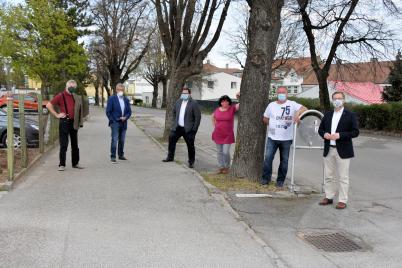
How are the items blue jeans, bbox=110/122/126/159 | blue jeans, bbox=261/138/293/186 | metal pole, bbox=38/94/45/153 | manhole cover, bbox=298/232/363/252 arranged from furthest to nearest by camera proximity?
metal pole, bbox=38/94/45/153
blue jeans, bbox=110/122/126/159
blue jeans, bbox=261/138/293/186
manhole cover, bbox=298/232/363/252

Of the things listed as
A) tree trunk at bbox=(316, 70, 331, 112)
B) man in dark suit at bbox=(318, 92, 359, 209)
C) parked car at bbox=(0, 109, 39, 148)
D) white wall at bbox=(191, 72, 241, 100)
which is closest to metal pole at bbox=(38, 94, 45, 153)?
parked car at bbox=(0, 109, 39, 148)

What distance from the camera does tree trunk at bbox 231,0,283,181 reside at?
8.27 metres

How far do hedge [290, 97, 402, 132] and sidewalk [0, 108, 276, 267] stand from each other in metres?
18.9

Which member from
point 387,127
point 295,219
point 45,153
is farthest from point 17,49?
point 295,219

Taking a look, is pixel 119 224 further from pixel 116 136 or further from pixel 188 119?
pixel 116 136

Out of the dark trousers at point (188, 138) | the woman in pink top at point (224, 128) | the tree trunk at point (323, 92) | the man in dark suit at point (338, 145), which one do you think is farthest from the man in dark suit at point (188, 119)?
the tree trunk at point (323, 92)

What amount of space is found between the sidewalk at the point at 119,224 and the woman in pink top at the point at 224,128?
0.94 metres

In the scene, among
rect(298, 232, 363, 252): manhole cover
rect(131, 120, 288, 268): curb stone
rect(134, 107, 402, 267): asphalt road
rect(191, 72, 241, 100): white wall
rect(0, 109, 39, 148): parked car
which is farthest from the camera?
rect(191, 72, 241, 100): white wall

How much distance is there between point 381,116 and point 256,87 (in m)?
20.1

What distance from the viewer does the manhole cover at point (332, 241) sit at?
5359 millimetres

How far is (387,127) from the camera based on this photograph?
2581 cm

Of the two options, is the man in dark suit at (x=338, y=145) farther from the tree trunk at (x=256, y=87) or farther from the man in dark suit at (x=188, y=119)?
the man in dark suit at (x=188, y=119)

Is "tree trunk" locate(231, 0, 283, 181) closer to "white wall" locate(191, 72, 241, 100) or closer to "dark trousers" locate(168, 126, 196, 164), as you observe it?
"dark trousers" locate(168, 126, 196, 164)

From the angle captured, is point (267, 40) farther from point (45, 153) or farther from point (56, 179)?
point (45, 153)
